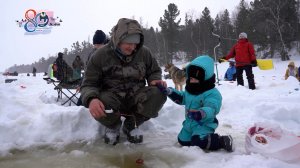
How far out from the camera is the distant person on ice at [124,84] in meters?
2.95

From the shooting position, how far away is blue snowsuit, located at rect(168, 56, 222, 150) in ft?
8.68

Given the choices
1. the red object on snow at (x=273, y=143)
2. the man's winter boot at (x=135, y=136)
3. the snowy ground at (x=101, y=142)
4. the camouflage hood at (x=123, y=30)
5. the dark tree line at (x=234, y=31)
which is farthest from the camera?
the dark tree line at (x=234, y=31)

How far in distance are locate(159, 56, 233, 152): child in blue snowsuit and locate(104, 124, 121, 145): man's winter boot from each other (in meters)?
0.61

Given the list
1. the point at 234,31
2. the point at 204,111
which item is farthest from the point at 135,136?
the point at 234,31

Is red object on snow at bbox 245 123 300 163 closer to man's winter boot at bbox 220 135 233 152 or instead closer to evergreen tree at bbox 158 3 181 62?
man's winter boot at bbox 220 135 233 152

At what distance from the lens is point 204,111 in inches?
102

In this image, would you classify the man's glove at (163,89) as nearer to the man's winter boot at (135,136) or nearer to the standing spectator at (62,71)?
the man's winter boot at (135,136)

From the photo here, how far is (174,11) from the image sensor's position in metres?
44.5

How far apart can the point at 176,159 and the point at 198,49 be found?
4559 centimetres

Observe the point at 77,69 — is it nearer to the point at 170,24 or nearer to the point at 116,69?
the point at 116,69

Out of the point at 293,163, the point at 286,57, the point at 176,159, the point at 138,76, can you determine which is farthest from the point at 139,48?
the point at 286,57

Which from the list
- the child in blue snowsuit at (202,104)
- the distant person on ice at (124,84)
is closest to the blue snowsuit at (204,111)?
the child in blue snowsuit at (202,104)

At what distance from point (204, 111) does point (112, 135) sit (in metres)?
0.97

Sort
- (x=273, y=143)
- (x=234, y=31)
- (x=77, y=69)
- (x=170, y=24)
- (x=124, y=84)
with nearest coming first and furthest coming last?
(x=273, y=143) → (x=124, y=84) → (x=77, y=69) → (x=234, y=31) → (x=170, y=24)
